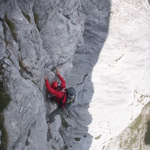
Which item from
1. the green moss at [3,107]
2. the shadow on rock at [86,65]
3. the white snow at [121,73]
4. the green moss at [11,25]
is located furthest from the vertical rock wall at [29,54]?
the white snow at [121,73]

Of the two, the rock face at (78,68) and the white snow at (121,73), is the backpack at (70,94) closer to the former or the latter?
the rock face at (78,68)

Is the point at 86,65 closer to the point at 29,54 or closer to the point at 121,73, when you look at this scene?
the point at 121,73

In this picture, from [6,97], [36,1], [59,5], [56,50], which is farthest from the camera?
[56,50]

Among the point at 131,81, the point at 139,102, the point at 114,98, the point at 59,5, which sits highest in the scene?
the point at 59,5

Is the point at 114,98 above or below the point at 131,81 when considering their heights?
below

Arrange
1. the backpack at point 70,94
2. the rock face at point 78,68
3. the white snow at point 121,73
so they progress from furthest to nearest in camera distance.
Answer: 1. the white snow at point 121,73
2. the backpack at point 70,94
3. the rock face at point 78,68

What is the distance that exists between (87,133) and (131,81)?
6226 mm

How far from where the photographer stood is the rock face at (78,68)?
4684 millimetres

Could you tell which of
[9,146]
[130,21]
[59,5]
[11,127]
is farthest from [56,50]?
[130,21]

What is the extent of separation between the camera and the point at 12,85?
4.43 metres

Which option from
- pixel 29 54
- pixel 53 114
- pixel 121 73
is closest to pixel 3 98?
pixel 29 54

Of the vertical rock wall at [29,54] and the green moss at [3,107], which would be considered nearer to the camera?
the green moss at [3,107]

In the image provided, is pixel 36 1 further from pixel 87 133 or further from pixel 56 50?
pixel 87 133

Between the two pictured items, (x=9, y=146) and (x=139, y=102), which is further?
(x=139, y=102)
